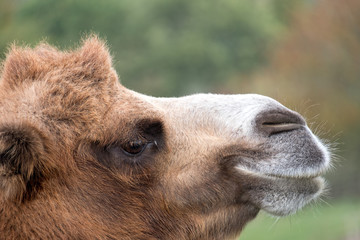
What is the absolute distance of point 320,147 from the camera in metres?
4.12

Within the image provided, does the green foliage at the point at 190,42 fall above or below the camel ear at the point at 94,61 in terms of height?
above

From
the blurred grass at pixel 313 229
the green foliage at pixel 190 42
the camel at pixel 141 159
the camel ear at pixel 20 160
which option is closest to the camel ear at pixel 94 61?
the camel at pixel 141 159

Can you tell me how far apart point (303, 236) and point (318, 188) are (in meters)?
12.1

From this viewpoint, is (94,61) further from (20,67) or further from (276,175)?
(276,175)

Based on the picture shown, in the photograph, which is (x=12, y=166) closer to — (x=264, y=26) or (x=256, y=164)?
(x=256, y=164)

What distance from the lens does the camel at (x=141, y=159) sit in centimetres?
385

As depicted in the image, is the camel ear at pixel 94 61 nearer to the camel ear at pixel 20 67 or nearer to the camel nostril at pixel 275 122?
the camel ear at pixel 20 67

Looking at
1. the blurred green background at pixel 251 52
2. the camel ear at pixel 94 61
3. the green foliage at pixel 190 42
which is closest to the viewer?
the camel ear at pixel 94 61

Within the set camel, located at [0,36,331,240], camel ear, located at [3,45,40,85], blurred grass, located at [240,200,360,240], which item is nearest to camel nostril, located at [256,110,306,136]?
camel, located at [0,36,331,240]

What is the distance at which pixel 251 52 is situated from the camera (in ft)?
189

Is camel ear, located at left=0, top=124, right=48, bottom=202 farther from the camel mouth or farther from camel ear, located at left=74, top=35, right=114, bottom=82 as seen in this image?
the camel mouth

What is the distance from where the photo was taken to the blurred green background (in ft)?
38.0

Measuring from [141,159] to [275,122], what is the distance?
0.96 m

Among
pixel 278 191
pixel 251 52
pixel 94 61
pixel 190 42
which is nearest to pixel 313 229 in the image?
pixel 278 191
